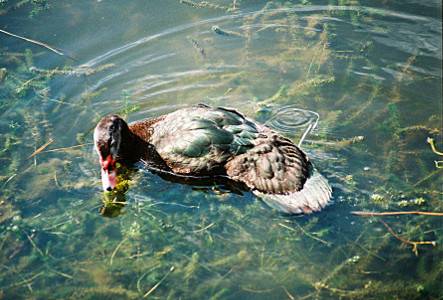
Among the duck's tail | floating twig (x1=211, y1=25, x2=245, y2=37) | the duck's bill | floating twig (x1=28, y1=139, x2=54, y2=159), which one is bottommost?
the duck's tail

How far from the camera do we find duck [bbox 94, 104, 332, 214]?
5.35 meters

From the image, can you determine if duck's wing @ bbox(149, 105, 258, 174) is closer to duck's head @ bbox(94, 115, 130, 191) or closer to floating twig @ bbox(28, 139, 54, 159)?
duck's head @ bbox(94, 115, 130, 191)

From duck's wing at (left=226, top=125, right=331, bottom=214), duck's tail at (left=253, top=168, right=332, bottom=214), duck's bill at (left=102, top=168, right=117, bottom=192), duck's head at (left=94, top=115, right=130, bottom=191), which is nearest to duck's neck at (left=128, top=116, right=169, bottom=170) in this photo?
duck's head at (left=94, top=115, right=130, bottom=191)

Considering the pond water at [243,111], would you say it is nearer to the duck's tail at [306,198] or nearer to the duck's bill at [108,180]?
the duck's tail at [306,198]

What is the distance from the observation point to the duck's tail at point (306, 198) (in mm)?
5211

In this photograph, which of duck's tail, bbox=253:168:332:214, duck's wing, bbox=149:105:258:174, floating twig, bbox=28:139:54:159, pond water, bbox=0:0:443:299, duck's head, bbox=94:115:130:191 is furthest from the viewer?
floating twig, bbox=28:139:54:159

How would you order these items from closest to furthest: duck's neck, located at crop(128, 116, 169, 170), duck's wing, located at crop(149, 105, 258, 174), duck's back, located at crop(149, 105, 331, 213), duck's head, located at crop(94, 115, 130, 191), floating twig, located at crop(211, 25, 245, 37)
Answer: duck's back, located at crop(149, 105, 331, 213)
duck's head, located at crop(94, 115, 130, 191)
duck's wing, located at crop(149, 105, 258, 174)
duck's neck, located at crop(128, 116, 169, 170)
floating twig, located at crop(211, 25, 245, 37)

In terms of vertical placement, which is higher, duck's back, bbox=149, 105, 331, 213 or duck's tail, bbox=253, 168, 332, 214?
duck's back, bbox=149, 105, 331, 213

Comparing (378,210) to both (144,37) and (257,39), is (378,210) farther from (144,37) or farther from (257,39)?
(144,37)

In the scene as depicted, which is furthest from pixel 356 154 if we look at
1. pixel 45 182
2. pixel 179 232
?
pixel 45 182

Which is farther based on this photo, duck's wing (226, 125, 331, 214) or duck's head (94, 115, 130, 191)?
duck's head (94, 115, 130, 191)

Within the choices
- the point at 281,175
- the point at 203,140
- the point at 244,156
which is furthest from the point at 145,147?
the point at 281,175

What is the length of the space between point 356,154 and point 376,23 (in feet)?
12.4

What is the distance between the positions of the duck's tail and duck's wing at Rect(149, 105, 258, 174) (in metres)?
0.84
